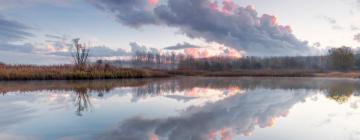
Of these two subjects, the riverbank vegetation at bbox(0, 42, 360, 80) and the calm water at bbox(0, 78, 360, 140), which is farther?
the riverbank vegetation at bbox(0, 42, 360, 80)

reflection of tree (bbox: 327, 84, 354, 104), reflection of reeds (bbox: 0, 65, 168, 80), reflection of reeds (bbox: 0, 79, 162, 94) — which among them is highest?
reflection of reeds (bbox: 0, 65, 168, 80)

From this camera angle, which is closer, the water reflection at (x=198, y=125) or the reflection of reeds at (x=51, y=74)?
the water reflection at (x=198, y=125)

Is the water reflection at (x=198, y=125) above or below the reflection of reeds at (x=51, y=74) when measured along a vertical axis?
below

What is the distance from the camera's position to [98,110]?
29.1 feet

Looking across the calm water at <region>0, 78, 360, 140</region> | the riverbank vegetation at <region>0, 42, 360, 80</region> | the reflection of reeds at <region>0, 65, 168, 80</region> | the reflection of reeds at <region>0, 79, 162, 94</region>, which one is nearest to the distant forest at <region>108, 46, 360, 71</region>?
the riverbank vegetation at <region>0, 42, 360, 80</region>

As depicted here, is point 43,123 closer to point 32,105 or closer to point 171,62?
point 32,105

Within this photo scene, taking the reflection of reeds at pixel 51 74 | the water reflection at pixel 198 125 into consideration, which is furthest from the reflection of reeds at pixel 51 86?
the water reflection at pixel 198 125

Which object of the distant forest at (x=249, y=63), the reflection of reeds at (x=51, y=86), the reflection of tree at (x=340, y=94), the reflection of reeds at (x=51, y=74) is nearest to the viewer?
the reflection of tree at (x=340, y=94)

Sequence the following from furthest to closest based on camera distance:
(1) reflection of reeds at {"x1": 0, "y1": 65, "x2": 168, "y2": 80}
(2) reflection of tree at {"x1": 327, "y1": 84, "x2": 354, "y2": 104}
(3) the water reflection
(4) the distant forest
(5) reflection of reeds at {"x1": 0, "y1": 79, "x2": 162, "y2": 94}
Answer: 1. (4) the distant forest
2. (1) reflection of reeds at {"x1": 0, "y1": 65, "x2": 168, "y2": 80}
3. (5) reflection of reeds at {"x1": 0, "y1": 79, "x2": 162, "y2": 94}
4. (2) reflection of tree at {"x1": 327, "y1": 84, "x2": 354, "y2": 104}
5. (3) the water reflection

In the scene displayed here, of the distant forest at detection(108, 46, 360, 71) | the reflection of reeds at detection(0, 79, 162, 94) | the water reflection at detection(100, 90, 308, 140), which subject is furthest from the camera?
the distant forest at detection(108, 46, 360, 71)

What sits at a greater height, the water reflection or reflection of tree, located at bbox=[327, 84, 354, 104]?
the water reflection

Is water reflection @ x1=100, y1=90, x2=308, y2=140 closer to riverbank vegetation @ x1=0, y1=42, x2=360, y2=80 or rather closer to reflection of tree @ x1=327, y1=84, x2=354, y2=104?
reflection of tree @ x1=327, y1=84, x2=354, y2=104

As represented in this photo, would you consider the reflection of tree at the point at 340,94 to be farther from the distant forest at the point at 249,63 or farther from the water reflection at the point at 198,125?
the distant forest at the point at 249,63

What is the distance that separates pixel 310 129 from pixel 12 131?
6.53 meters
